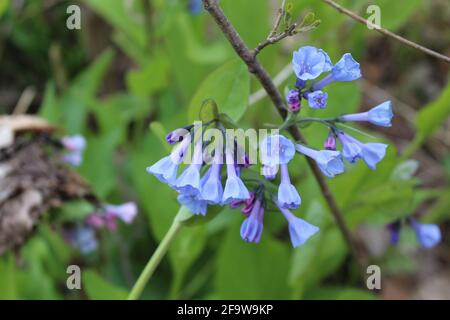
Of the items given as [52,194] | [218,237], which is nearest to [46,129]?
[52,194]

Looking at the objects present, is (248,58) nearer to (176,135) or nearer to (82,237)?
(176,135)

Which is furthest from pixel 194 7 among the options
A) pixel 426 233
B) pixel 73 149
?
pixel 426 233

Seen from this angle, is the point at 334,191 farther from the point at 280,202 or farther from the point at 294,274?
the point at 280,202

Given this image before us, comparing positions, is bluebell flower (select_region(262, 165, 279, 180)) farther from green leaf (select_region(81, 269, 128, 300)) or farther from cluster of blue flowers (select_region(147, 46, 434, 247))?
green leaf (select_region(81, 269, 128, 300))

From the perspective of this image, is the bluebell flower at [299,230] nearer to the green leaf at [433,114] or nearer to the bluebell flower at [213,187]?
the bluebell flower at [213,187]

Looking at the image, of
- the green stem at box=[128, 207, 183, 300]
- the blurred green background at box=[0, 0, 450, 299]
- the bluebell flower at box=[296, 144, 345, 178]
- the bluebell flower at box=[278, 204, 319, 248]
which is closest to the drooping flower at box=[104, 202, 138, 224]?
the blurred green background at box=[0, 0, 450, 299]

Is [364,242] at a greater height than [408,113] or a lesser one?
lesser
